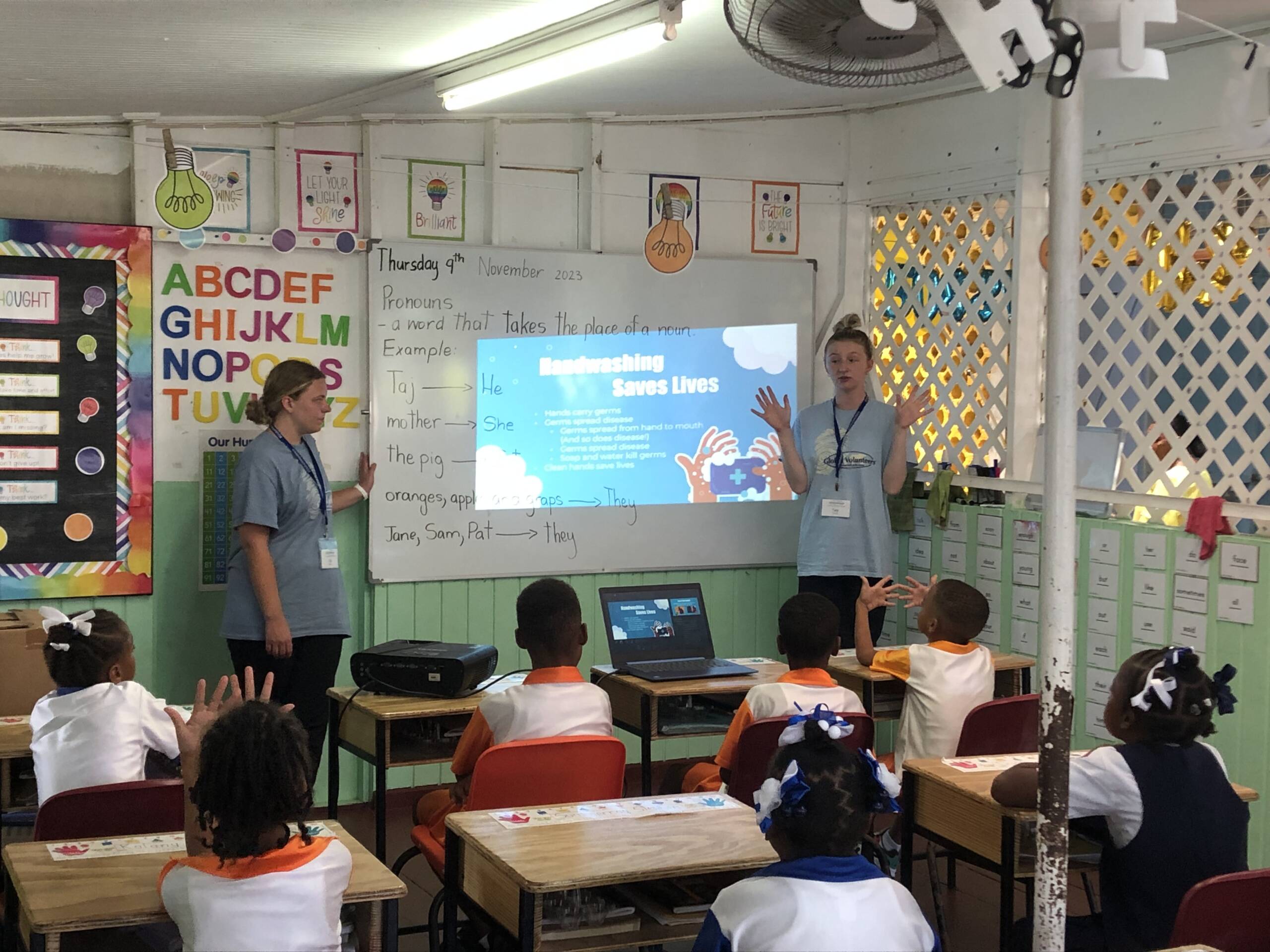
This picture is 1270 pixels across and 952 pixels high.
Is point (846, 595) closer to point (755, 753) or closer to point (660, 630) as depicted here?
point (660, 630)

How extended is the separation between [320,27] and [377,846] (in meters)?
2.08

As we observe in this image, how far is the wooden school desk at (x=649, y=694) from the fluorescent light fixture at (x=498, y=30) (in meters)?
1.76

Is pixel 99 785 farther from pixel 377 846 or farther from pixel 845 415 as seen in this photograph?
pixel 845 415

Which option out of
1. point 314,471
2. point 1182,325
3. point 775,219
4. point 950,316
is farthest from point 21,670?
point 1182,325

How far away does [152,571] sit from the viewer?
4.66 metres

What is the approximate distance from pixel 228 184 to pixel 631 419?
1.74 m

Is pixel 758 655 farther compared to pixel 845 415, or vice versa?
pixel 758 655

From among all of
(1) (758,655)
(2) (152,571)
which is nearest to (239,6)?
(2) (152,571)

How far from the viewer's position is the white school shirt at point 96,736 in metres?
2.81

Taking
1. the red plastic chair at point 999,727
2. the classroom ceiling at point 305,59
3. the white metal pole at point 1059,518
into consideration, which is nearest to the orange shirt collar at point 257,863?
the white metal pole at point 1059,518

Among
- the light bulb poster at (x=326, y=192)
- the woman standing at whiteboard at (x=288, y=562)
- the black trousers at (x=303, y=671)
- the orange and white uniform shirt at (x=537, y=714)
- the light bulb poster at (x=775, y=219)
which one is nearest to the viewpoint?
the orange and white uniform shirt at (x=537, y=714)

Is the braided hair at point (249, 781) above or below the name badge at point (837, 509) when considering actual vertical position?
below

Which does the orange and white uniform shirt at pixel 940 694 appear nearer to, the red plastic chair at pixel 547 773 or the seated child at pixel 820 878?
the red plastic chair at pixel 547 773

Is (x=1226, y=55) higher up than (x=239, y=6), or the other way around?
(x=1226, y=55)
